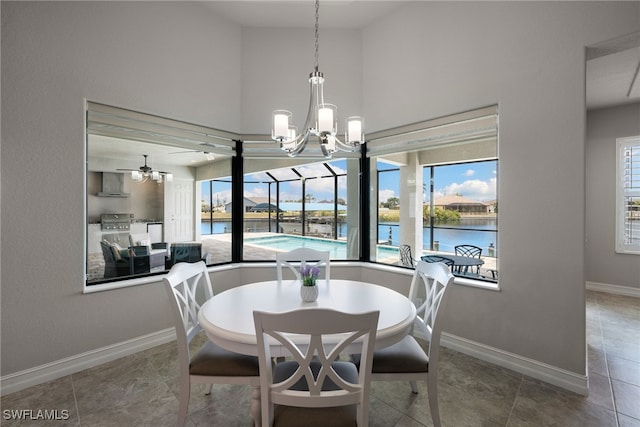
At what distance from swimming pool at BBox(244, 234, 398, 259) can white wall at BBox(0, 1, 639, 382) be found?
4.09ft

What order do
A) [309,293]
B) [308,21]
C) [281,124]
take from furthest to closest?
1. [308,21]
2. [281,124]
3. [309,293]

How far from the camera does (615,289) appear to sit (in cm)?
458

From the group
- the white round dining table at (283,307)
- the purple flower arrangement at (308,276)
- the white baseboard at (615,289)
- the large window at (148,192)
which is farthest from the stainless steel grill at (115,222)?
the white baseboard at (615,289)

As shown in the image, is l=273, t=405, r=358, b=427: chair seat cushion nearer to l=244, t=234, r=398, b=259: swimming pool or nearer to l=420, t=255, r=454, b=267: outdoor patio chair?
l=244, t=234, r=398, b=259: swimming pool

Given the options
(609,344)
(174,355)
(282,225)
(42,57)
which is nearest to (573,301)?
(609,344)

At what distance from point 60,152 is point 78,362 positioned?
5.65 ft

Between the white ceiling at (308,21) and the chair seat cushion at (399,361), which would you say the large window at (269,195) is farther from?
the chair seat cushion at (399,361)

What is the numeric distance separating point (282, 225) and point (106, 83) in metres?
2.36

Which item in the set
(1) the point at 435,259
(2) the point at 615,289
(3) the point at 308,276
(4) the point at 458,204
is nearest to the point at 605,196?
(2) the point at 615,289

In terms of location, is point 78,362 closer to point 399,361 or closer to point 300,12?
point 399,361

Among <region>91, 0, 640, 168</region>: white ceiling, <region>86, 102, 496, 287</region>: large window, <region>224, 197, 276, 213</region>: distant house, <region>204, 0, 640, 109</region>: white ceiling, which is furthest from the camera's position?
<region>224, 197, 276, 213</region>: distant house

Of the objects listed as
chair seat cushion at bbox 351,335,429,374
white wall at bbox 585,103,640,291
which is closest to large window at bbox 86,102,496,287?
chair seat cushion at bbox 351,335,429,374

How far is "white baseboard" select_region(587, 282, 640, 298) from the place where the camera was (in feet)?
14.5

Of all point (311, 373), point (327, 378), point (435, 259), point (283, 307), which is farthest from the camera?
point (435, 259)
